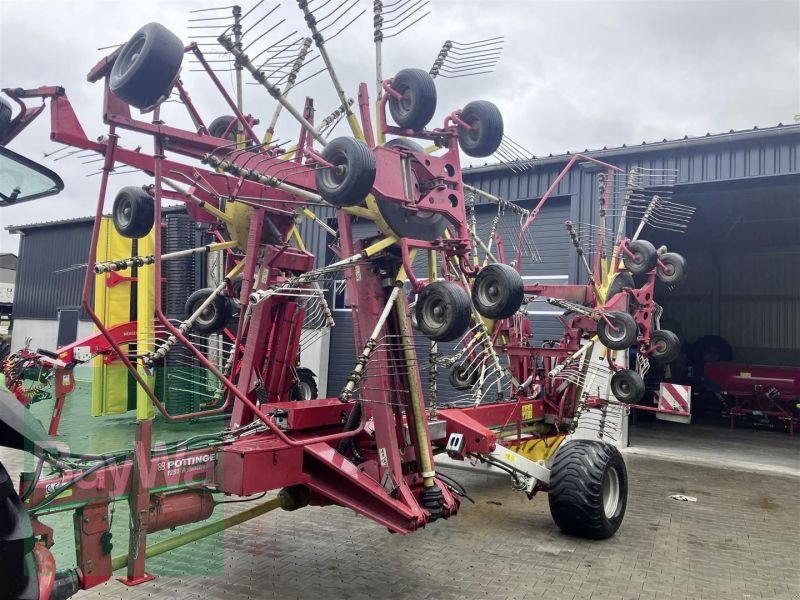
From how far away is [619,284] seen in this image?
7621 millimetres

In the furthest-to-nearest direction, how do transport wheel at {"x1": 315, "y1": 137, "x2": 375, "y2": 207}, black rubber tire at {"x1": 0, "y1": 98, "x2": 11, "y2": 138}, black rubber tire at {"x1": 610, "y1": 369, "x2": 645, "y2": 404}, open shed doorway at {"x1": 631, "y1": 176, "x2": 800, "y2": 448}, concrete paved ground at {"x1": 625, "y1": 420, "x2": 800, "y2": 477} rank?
open shed doorway at {"x1": 631, "y1": 176, "x2": 800, "y2": 448}
concrete paved ground at {"x1": 625, "y1": 420, "x2": 800, "y2": 477}
black rubber tire at {"x1": 610, "y1": 369, "x2": 645, "y2": 404}
transport wheel at {"x1": 315, "y1": 137, "x2": 375, "y2": 207}
black rubber tire at {"x1": 0, "y1": 98, "x2": 11, "y2": 138}

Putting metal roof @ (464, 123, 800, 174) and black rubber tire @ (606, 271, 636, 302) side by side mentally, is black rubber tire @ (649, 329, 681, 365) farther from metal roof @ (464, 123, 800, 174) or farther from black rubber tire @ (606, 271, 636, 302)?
metal roof @ (464, 123, 800, 174)

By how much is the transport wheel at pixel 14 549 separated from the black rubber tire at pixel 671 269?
24.2ft

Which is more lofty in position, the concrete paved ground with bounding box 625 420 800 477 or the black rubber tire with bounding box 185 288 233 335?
the black rubber tire with bounding box 185 288 233 335

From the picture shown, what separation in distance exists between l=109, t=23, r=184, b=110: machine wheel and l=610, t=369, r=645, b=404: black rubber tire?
228 inches

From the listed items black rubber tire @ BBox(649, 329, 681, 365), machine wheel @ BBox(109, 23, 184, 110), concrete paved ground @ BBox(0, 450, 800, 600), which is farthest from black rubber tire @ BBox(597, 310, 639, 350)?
machine wheel @ BBox(109, 23, 184, 110)

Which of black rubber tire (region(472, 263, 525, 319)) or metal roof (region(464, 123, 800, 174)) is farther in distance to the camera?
metal roof (region(464, 123, 800, 174))

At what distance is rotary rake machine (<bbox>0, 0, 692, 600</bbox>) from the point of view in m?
3.15

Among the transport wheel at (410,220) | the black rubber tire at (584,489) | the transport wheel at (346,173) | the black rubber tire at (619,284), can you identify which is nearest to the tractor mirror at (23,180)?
the transport wheel at (346,173)

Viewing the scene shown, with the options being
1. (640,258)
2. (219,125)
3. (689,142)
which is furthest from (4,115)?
(689,142)

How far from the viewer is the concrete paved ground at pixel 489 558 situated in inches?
177

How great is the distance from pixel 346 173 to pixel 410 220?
780 mm

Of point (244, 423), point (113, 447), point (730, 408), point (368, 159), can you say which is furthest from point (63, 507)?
point (730, 408)

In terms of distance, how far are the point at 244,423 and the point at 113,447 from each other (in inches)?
194
